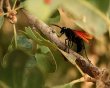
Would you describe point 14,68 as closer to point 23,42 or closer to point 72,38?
point 23,42

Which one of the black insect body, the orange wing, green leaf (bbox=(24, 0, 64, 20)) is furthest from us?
the black insect body

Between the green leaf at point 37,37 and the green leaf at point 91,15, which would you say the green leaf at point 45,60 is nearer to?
the green leaf at point 37,37

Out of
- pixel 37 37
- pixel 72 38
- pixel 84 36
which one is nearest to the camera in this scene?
pixel 37 37

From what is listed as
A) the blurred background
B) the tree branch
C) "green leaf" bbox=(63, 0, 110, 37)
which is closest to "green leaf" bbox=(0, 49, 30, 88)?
the blurred background

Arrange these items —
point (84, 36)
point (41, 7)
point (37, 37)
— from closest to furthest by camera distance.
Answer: point (41, 7) < point (37, 37) < point (84, 36)

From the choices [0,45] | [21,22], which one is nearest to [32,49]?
[0,45]

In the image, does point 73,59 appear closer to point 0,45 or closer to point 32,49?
point 32,49

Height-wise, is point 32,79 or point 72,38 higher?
point 72,38

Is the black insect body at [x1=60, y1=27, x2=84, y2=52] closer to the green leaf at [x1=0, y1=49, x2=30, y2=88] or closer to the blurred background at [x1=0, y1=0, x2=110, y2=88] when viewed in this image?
the blurred background at [x1=0, y1=0, x2=110, y2=88]

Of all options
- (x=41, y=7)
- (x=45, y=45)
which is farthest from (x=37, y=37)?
(x=41, y=7)
